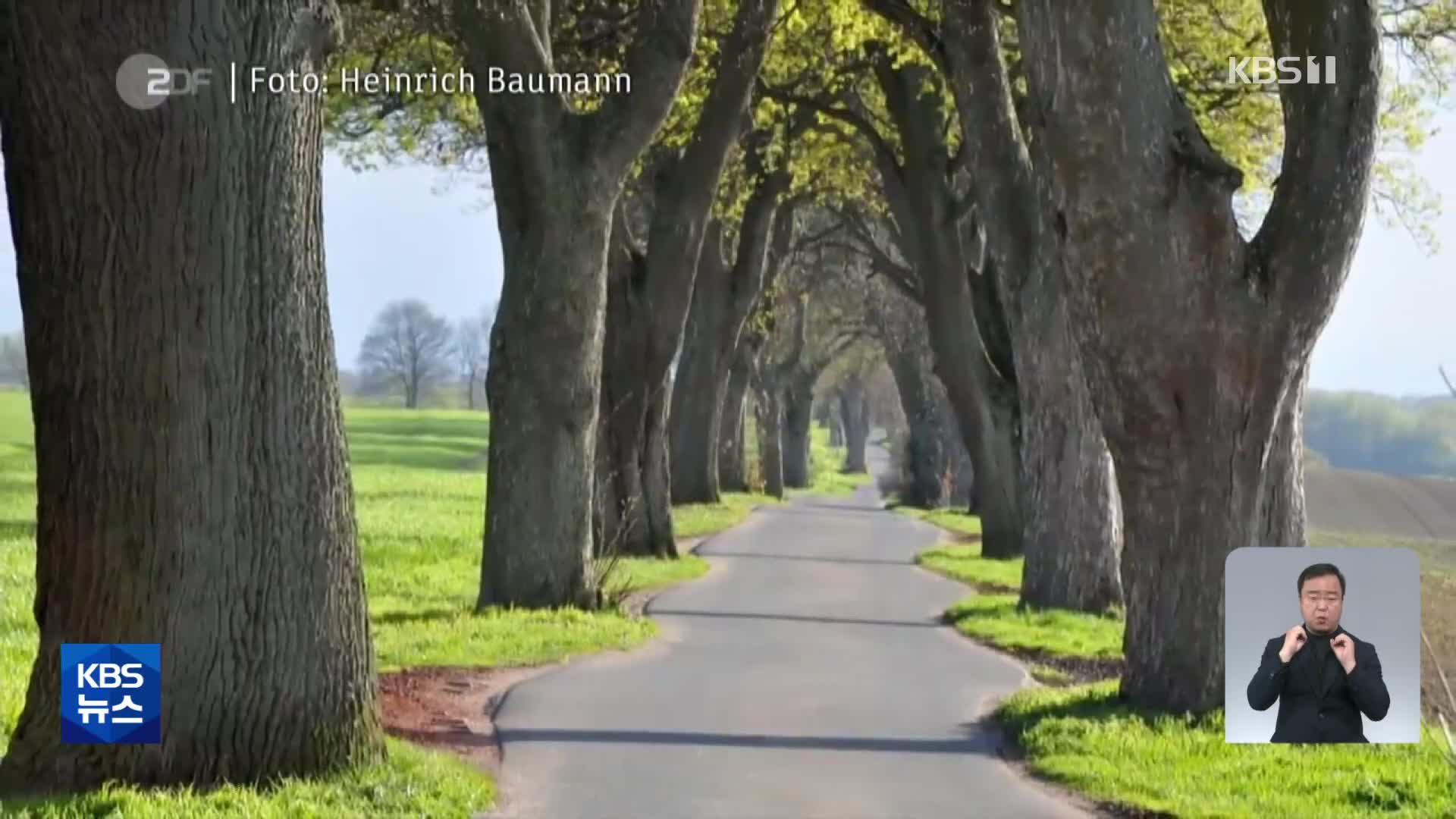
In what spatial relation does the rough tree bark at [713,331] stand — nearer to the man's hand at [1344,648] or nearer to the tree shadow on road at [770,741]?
the tree shadow on road at [770,741]

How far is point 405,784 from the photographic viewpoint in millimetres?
7750

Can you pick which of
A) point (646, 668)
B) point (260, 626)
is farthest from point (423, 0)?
point (260, 626)

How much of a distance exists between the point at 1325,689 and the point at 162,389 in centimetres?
462

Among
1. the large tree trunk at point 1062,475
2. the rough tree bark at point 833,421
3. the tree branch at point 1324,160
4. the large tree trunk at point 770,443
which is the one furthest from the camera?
the rough tree bark at point 833,421

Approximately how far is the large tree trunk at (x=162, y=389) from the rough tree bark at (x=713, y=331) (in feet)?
73.1

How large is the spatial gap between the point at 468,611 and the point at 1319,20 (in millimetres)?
8643

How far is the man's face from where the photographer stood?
624cm

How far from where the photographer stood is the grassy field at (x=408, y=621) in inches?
279

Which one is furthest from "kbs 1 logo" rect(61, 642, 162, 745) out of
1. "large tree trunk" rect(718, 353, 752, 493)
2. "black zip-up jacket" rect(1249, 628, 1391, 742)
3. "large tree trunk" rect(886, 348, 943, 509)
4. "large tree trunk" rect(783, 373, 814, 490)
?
"large tree trunk" rect(783, 373, 814, 490)

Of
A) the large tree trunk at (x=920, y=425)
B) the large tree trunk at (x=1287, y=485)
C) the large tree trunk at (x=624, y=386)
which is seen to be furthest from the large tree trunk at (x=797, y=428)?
the large tree trunk at (x=1287, y=485)

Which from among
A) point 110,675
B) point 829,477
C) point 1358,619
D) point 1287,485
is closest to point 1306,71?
point 1287,485

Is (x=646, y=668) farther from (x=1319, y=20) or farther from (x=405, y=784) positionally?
(x=1319, y=20)

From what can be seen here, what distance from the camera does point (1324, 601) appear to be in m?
6.23

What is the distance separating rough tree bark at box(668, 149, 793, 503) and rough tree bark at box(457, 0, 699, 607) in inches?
583
